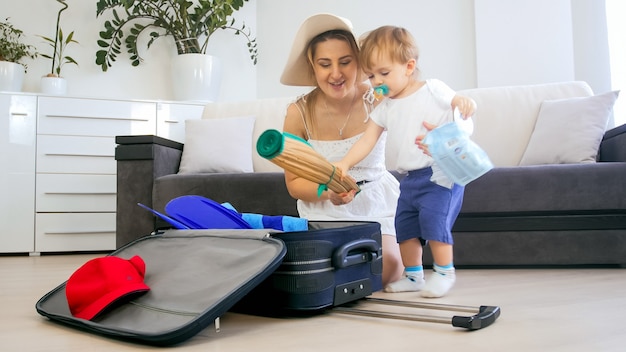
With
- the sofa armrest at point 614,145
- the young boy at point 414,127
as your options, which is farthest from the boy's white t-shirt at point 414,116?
the sofa armrest at point 614,145

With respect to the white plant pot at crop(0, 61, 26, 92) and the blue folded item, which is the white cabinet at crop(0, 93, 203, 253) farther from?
the blue folded item

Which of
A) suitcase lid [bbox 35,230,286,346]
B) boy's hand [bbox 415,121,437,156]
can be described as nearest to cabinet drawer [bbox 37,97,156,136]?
suitcase lid [bbox 35,230,286,346]

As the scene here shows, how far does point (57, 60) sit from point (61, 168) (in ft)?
3.15

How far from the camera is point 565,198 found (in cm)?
209

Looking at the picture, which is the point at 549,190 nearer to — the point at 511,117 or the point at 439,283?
the point at 511,117

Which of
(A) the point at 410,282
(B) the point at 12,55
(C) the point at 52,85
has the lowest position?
(A) the point at 410,282

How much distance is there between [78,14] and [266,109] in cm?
179

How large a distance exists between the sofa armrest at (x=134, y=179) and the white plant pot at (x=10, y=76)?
55.1 inches

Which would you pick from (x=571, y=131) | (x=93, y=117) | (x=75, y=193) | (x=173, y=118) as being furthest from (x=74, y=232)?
(x=571, y=131)

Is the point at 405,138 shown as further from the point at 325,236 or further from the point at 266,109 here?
the point at 266,109

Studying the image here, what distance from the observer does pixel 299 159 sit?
1192mm

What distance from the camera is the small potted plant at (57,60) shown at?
3539 mm

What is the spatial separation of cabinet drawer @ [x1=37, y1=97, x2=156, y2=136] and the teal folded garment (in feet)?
7.06

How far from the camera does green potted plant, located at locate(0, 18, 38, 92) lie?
3432 millimetres
